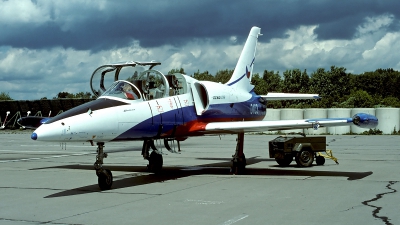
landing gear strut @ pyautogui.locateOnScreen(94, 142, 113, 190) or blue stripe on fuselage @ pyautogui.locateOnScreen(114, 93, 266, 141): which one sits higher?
blue stripe on fuselage @ pyautogui.locateOnScreen(114, 93, 266, 141)

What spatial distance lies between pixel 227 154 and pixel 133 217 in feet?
53.9

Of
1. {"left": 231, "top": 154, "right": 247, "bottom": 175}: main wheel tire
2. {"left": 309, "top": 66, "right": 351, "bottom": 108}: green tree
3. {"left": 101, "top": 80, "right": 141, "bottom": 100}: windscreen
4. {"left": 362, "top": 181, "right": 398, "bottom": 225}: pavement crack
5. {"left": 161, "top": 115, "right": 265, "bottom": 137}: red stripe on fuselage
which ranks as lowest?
{"left": 362, "top": 181, "right": 398, "bottom": 225}: pavement crack

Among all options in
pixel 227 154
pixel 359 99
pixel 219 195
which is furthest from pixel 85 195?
pixel 359 99

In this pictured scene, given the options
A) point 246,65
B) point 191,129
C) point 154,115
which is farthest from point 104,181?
point 246,65

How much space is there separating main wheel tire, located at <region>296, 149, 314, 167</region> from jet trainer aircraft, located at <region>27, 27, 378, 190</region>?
2.11 m

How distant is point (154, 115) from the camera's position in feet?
48.4

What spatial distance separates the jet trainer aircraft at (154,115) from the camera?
12.6 metres

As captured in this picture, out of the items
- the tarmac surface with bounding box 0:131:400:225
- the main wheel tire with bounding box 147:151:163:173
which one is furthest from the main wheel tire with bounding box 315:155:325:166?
the main wheel tire with bounding box 147:151:163:173

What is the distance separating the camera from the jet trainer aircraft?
41.3 ft

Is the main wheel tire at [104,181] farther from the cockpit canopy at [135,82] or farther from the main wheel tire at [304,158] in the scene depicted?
the main wheel tire at [304,158]

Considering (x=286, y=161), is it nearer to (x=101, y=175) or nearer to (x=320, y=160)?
(x=320, y=160)

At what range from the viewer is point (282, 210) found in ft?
32.6

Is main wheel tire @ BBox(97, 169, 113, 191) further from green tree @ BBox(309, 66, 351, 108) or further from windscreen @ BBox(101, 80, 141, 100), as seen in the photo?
green tree @ BBox(309, 66, 351, 108)

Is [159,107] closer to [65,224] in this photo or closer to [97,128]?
[97,128]
